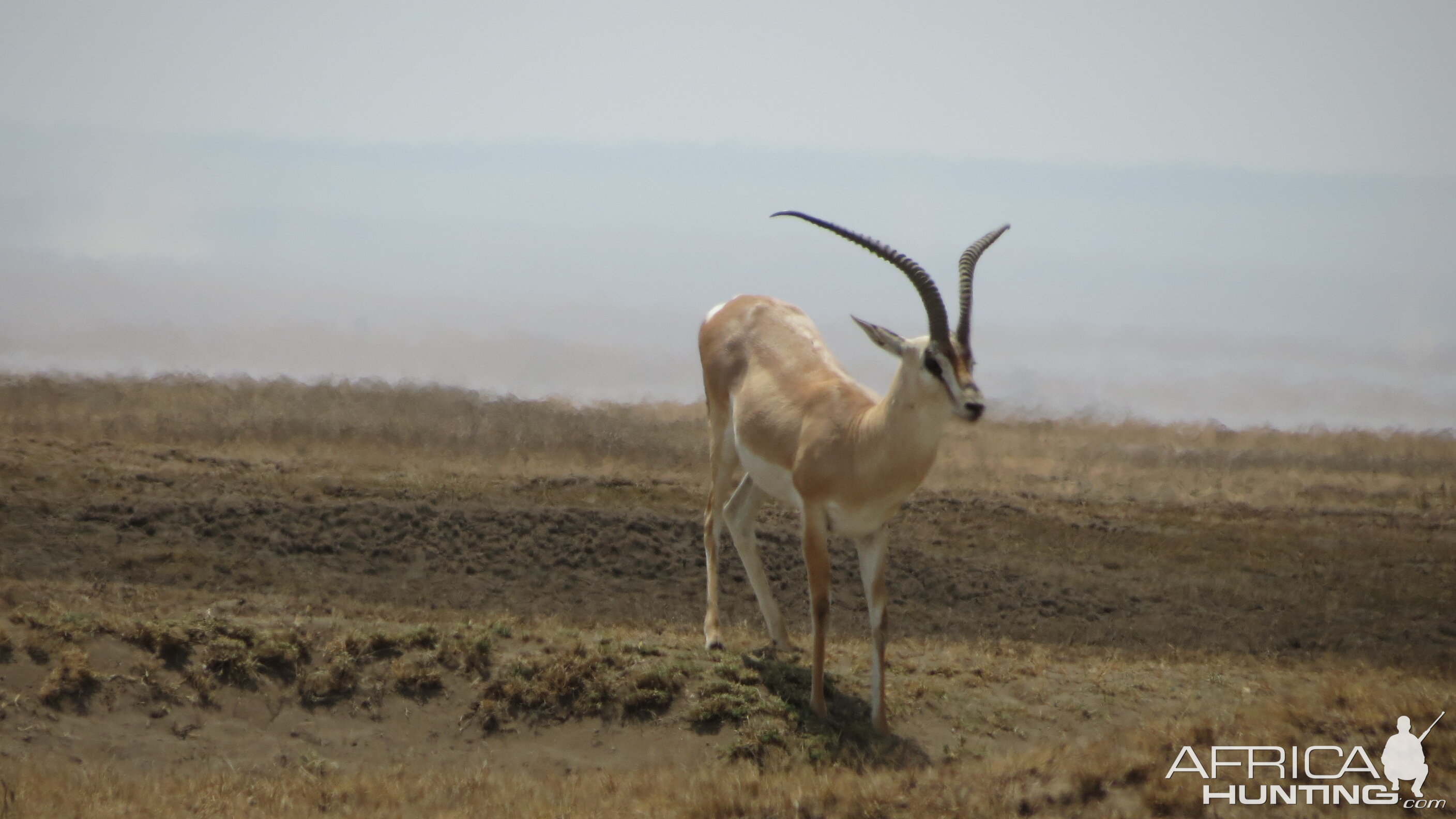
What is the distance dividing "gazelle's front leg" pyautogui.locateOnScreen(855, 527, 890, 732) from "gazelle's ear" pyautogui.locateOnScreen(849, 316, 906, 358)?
157 cm

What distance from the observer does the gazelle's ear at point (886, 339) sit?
26.7 ft

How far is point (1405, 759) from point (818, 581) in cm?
401

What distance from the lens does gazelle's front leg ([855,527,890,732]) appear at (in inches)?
348

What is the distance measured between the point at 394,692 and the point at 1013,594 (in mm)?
8232

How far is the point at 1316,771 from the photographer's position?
697cm

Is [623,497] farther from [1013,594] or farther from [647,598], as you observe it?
[1013,594]

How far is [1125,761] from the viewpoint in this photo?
709 cm

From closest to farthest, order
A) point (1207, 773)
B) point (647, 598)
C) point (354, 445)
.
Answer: point (1207, 773) → point (647, 598) → point (354, 445)

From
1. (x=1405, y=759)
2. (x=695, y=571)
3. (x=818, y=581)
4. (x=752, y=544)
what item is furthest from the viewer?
(x=695, y=571)

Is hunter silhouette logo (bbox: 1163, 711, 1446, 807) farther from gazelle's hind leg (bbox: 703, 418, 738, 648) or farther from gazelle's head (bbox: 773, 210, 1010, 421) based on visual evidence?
gazelle's hind leg (bbox: 703, 418, 738, 648)

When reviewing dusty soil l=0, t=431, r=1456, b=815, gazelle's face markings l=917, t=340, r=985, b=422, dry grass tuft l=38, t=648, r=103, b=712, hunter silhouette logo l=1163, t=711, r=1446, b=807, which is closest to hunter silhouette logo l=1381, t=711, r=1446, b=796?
hunter silhouette logo l=1163, t=711, r=1446, b=807

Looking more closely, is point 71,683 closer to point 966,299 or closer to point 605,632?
point 605,632

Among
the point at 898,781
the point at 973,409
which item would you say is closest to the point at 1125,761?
the point at 898,781

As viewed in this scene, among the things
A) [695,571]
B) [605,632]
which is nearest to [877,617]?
[605,632]
